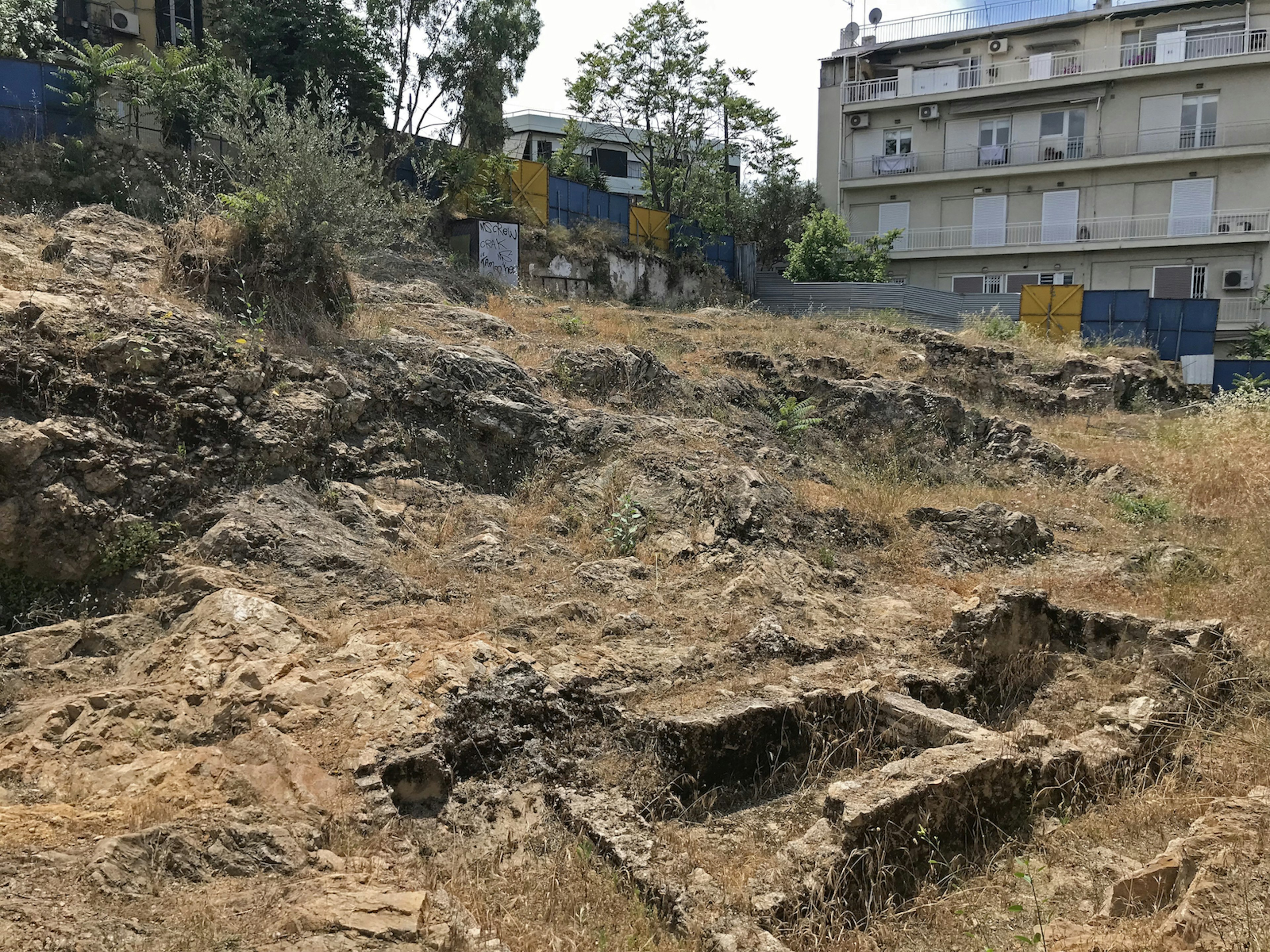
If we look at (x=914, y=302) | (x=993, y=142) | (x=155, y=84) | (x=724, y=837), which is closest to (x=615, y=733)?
(x=724, y=837)

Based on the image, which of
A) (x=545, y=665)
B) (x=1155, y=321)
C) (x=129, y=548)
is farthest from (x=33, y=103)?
(x=1155, y=321)

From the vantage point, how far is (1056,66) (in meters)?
30.8

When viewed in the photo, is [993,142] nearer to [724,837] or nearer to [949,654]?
[949,654]

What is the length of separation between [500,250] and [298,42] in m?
6.80

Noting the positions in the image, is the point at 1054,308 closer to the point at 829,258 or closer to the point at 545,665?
the point at 829,258

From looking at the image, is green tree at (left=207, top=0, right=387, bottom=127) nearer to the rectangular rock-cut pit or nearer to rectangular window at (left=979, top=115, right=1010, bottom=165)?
the rectangular rock-cut pit

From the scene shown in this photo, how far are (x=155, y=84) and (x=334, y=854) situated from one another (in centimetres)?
1460

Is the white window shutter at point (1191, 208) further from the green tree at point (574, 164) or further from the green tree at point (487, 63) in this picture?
the green tree at point (487, 63)

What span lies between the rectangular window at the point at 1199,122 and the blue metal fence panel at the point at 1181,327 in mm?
8946

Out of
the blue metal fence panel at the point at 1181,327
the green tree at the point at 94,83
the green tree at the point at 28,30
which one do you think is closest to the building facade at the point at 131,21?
the green tree at the point at 28,30

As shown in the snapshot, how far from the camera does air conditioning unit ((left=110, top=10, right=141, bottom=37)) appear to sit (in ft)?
65.0

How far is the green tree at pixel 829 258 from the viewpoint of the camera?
Result: 26516mm

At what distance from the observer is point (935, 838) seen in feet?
15.6

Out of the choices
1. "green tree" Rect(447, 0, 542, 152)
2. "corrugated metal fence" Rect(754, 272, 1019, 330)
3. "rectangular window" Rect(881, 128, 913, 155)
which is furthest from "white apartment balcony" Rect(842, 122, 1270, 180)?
"green tree" Rect(447, 0, 542, 152)
